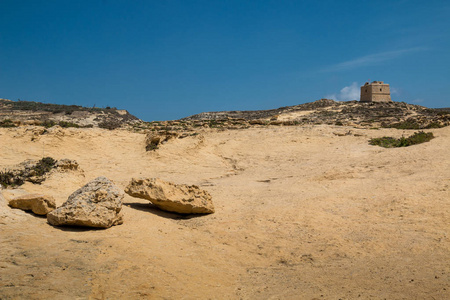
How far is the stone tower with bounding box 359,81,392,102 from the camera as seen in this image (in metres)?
47.0

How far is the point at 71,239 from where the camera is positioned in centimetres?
476

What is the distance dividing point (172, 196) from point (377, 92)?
47.7 metres

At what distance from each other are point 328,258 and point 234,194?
4.47 m

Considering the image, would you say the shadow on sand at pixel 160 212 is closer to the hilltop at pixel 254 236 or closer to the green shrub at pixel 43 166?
the hilltop at pixel 254 236

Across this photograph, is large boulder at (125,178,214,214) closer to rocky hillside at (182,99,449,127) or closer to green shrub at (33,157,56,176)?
green shrub at (33,157,56,176)

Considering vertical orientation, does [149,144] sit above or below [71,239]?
above

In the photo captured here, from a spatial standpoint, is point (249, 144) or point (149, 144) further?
point (249, 144)

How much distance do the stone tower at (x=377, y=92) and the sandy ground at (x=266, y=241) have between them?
38528mm

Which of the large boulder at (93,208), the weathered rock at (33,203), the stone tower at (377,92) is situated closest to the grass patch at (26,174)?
the weathered rock at (33,203)

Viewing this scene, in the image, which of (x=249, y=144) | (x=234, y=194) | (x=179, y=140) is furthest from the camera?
(x=249, y=144)

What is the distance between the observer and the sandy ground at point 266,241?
142 inches

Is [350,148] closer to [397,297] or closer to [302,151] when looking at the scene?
[302,151]

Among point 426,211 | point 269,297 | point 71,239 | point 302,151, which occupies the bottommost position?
point 269,297

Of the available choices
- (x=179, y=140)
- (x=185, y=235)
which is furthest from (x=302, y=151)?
(x=185, y=235)
